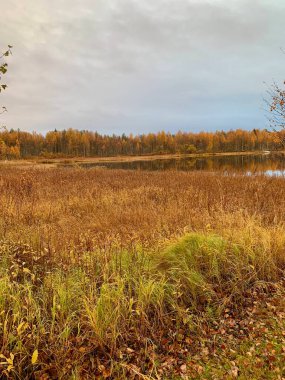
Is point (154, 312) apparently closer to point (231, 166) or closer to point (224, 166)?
point (231, 166)

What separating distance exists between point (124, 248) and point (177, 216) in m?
2.98

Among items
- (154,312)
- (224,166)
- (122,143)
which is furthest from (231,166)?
(122,143)

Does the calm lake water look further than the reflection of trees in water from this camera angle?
No

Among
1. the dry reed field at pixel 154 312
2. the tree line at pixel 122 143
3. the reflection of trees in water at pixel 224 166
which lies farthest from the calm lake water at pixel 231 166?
the tree line at pixel 122 143

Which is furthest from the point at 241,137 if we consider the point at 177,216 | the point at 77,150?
the point at 177,216

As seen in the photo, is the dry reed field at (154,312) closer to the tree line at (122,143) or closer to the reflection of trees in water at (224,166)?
the reflection of trees in water at (224,166)

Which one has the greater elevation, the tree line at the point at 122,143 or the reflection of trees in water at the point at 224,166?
the tree line at the point at 122,143

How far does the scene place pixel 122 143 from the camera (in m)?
128

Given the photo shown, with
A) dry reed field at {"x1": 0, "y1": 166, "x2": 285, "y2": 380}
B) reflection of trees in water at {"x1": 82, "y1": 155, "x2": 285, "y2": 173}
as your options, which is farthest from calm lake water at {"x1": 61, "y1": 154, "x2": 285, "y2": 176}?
dry reed field at {"x1": 0, "y1": 166, "x2": 285, "y2": 380}

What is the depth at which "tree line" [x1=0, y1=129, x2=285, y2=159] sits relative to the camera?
109250 mm

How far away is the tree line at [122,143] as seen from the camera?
109 meters

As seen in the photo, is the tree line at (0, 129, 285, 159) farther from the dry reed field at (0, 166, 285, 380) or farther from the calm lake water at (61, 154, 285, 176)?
the dry reed field at (0, 166, 285, 380)

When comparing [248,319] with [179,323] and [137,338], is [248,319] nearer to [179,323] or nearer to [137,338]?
[179,323]

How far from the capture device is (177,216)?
7.99m
